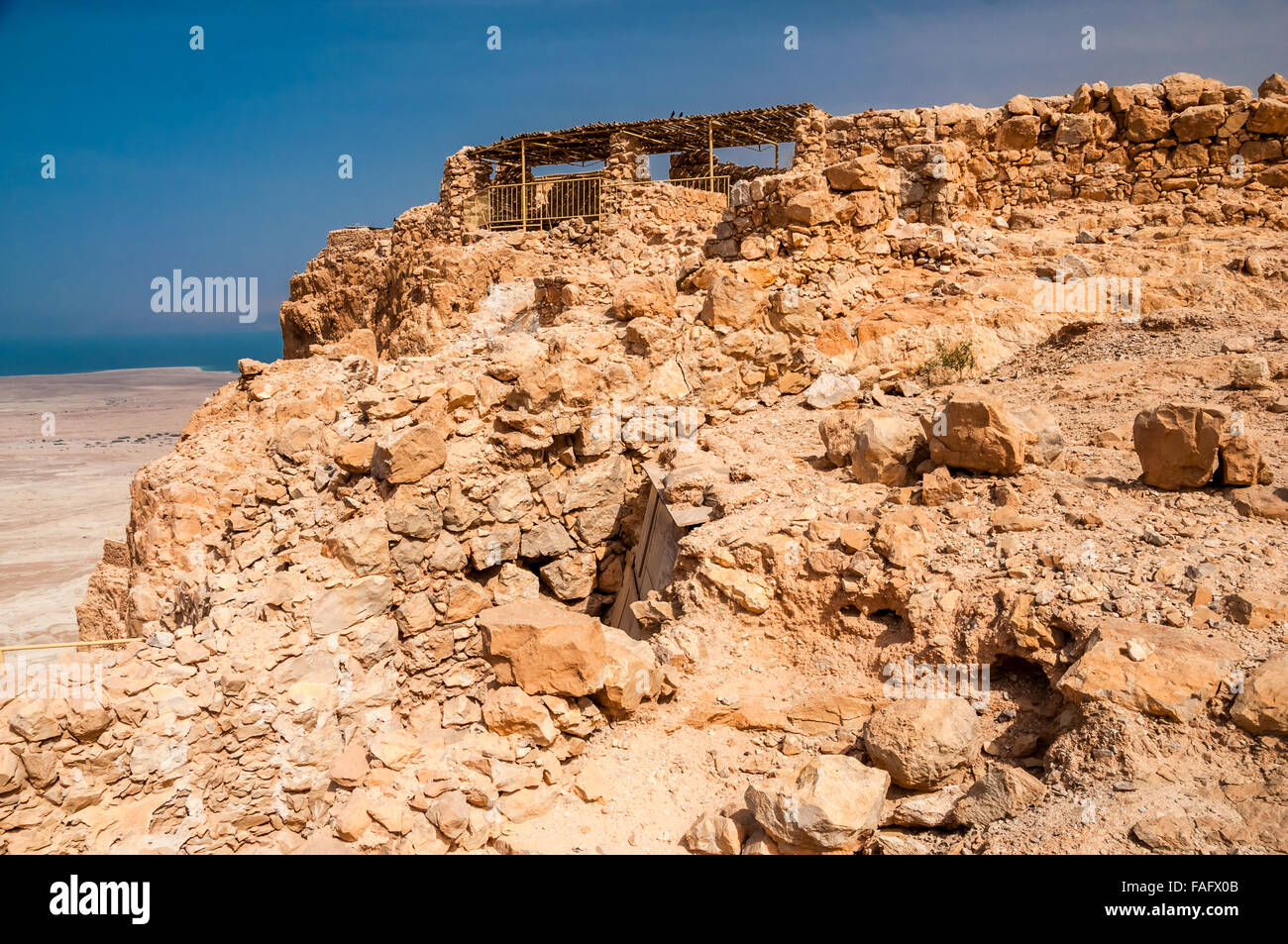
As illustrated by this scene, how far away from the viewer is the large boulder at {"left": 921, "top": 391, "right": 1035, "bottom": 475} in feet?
16.0

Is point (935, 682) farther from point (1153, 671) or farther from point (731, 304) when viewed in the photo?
point (731, 304)

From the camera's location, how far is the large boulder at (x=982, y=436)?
4883 millimetres

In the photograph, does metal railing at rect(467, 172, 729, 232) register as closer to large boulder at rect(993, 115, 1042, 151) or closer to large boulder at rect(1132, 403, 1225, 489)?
large boulder at rect(993, 115, 1042, 151)

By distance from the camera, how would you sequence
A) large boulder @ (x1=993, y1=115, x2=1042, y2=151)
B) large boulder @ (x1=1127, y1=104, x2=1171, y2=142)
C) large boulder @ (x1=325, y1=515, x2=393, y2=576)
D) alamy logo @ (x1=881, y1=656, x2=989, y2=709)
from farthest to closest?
large boulder @ (x1=993, y1=115, x2=1042, y2=151)
large boulder @ (x1=1127, y1=104, x2=1171, y2=142)
large boulder @ (x1=325, y1=515, x2=393, y2=576)
alamy logo @ (x1=881, y1=656, x2=989, y2=709)

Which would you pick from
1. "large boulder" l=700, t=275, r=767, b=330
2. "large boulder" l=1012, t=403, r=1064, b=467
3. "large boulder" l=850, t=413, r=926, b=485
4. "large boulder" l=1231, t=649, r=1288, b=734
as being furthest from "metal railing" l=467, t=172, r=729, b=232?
"large boulder" l=1231, t=649, r=1288, b=734

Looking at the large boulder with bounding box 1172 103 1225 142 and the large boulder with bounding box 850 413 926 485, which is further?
the large boulder with bounding box 1172 103 1225 142

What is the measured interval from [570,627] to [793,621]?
1379 millimetres


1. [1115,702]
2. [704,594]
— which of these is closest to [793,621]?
[704,594]

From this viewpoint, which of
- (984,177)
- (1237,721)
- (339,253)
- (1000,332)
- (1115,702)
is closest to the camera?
(1237,721)

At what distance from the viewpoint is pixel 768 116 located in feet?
49.6

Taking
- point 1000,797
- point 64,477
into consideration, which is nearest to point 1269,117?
point 1000,797

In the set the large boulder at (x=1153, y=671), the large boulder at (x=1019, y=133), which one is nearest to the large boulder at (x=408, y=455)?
the large boulder at (x=1153, y=671)

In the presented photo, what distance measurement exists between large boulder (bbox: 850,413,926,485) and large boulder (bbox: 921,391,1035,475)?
384 mm
